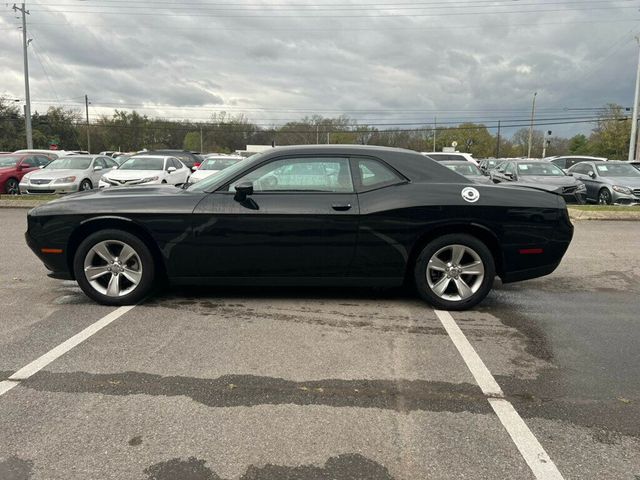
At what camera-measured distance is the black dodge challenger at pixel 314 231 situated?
4.88 meters

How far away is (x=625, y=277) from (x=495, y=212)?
119 inches

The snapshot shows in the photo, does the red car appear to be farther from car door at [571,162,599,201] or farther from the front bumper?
car door at [571,162,599,201]

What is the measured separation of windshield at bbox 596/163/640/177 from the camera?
16.0 m

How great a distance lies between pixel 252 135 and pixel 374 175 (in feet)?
273

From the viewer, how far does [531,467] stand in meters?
2.57

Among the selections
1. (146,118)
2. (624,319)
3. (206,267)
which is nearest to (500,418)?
(624,319)

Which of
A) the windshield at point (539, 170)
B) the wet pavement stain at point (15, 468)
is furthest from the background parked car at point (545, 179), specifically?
the wet pavement stain at point (15, 468)

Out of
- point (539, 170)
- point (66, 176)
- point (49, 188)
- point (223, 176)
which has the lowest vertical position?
point (49, 188)

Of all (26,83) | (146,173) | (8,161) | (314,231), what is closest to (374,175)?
(314,231)

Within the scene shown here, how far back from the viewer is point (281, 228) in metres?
4.86

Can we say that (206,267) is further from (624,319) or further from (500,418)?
(624,319)

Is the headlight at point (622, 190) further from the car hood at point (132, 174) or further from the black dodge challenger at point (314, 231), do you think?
the car hood at point (132, 174)

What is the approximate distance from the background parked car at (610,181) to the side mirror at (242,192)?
1384 centimetres

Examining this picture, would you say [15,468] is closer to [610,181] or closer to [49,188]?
[49,188]
